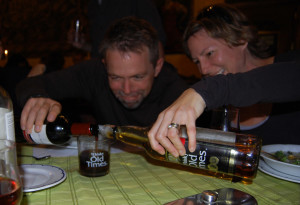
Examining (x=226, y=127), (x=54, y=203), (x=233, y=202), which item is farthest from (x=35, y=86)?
(x=233, y=202)

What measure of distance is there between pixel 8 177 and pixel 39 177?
1.06 feet

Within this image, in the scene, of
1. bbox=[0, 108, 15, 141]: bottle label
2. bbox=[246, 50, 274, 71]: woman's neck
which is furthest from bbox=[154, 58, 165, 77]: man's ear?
bbox=[0, 108, 15, 141]: bottle label

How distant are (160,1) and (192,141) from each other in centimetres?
389

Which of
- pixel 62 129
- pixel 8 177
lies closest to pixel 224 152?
pixel 8 177

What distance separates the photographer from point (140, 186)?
702mm

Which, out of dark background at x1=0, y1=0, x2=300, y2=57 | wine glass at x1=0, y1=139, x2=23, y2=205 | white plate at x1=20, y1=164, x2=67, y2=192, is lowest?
white plate at x1=20, y1=164, x2=67, y2=192

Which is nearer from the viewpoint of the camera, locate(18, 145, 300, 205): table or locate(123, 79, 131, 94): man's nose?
locate(18, 145, 300, 205): table

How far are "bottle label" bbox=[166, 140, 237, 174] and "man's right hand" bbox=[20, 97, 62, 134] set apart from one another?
50cm

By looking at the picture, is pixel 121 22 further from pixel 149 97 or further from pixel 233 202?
pixel 233 202

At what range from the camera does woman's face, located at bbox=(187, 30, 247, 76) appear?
1.25 metres

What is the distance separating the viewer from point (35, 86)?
4.24 ft

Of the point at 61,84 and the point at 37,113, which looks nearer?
the point at 37,113

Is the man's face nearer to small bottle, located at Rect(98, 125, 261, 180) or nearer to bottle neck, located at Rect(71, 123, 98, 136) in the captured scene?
bottle neck, located at Rect(71, 123, 98, 136)

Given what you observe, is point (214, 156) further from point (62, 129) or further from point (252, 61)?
point (252, 61)
